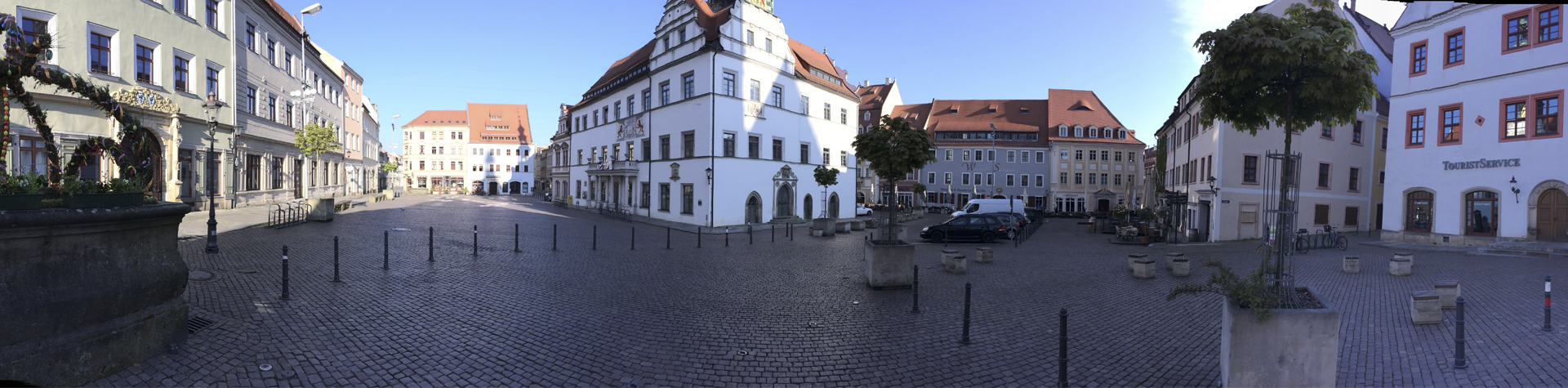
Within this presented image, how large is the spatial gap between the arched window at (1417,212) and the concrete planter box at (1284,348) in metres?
23.3

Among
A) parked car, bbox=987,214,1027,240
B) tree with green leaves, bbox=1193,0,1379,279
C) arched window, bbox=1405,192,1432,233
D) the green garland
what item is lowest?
parked car, bbox=987,214,1027,240

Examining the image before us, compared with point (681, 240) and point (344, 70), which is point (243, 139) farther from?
point (344, 70)

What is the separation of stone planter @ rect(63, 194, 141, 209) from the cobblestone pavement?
156 cm

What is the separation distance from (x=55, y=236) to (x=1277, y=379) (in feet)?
34.9

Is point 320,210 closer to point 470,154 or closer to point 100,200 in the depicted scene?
point 100,200

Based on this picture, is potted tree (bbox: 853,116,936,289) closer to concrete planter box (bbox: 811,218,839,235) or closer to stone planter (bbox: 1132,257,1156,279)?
stone planter (bbox: 1132,257,1156,279)

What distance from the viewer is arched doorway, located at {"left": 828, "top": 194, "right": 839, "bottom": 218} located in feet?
127

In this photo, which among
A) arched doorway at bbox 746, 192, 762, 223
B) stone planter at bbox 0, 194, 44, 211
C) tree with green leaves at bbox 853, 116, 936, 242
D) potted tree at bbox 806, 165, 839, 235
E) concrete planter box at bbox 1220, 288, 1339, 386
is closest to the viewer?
stone planter at bbox 0, 194, 44, 211

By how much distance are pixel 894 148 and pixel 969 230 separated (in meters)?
10.6

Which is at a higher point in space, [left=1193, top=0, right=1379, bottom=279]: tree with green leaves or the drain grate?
[left=1193, top=0, right=1379, bottom=279]: tree with green leaves

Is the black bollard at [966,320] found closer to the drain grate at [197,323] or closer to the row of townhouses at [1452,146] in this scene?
the drain grate at [197,323]

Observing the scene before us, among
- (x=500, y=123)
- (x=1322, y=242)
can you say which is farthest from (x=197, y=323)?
(x=500, y=123)

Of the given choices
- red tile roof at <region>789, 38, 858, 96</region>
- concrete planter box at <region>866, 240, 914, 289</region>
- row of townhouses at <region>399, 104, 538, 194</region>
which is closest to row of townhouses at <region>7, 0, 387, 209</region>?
concrete planter box at <region>866, 240, 914, 289</region>

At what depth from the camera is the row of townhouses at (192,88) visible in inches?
763
